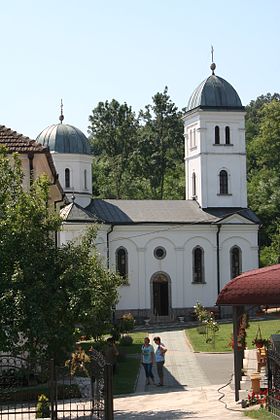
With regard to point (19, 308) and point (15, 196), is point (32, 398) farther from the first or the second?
point (15, 196)

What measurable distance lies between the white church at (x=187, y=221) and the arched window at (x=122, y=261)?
58 mm

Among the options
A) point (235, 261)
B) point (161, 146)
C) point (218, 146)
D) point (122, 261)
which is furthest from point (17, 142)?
point (161, 146)

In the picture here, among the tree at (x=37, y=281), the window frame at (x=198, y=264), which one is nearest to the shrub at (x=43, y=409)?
the tree at (x=37, y=281)

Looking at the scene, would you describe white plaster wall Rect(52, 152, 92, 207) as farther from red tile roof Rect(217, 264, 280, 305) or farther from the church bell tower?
red tile roof Rect(217, 264, 280, 305)

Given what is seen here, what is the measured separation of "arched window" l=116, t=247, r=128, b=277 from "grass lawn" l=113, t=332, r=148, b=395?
11.4 m

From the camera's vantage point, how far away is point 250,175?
241 feet

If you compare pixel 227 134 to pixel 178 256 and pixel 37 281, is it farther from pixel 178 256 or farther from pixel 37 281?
pixel 37 281

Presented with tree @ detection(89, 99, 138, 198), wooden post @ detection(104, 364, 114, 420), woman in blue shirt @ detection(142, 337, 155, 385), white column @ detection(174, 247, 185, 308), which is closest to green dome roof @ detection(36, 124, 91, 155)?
white column @ detection(174, 247, 185, 308)

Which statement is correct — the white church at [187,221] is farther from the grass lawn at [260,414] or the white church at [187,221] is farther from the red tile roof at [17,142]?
the grass lawn at [260,414]

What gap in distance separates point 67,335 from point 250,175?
5676cm

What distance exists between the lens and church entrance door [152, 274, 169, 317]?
49.5m

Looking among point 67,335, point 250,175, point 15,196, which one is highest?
point 250,175


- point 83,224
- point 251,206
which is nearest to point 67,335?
point 83,224

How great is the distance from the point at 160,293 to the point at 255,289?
31175mm
